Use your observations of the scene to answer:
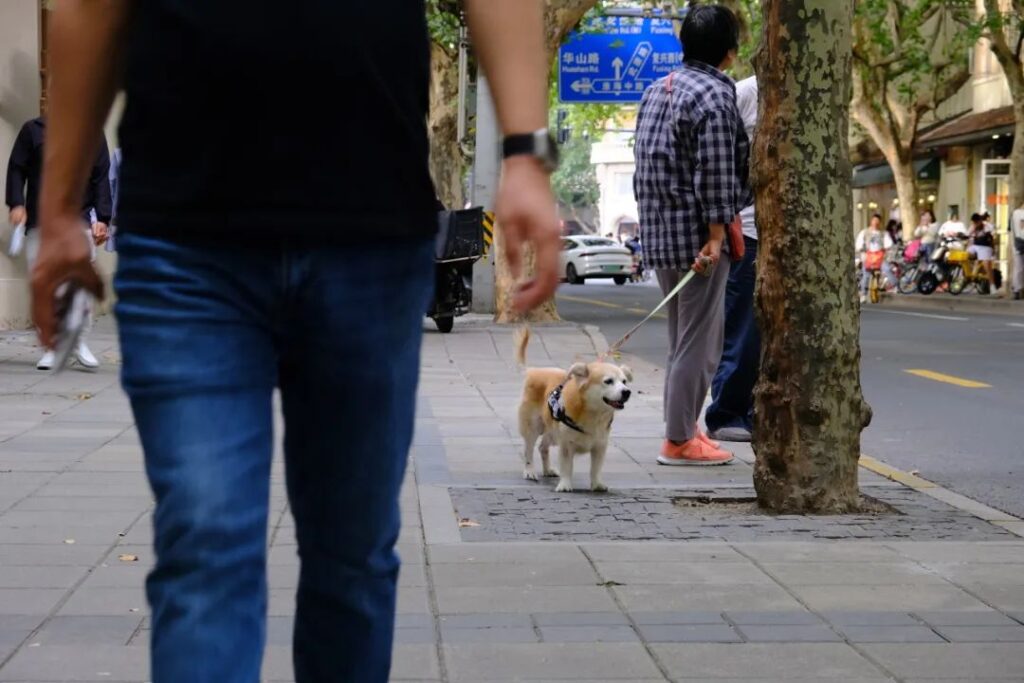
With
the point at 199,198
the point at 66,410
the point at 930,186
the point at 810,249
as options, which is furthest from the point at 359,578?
the point at 930,186

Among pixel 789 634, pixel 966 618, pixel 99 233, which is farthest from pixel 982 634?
pixel 99 233

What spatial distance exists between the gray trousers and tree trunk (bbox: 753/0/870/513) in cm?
124

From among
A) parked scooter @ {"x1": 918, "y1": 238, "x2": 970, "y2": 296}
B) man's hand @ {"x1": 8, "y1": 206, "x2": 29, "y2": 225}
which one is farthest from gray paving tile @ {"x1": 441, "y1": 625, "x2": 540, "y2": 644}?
parked scooter @ {"x1": 918, "y1": 238, "x2": 970, "y2": 296}

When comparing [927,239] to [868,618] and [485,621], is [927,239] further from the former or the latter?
[485,621]

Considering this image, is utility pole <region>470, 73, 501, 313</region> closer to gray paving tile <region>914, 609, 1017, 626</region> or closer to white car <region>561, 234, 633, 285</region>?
gray paving tile <region>914, 609, 1017, 626</region>

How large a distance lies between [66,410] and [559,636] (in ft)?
19.8

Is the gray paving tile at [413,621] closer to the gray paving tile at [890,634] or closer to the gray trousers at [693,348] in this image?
the gray paving tile at [890,634]

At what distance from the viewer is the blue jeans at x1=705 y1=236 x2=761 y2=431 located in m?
8.88

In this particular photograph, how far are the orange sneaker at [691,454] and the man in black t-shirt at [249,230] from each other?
558cm

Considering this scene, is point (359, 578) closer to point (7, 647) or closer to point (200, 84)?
point (200, 84)

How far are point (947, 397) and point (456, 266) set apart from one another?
8.15 m

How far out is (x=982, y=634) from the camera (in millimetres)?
4566

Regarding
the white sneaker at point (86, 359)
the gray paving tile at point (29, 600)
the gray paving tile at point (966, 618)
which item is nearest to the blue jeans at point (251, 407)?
the gray paving tile at point (29, 600)

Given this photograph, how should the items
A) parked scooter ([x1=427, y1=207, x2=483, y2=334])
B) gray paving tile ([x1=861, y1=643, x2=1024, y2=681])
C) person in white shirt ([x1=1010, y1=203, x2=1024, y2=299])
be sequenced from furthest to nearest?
1. person in white shirt ([x1=1010, y1=203, x2=1024, y2=299])
2. parked scooter ([x1=427, y1=207, x2=483, y2=334])
3. gray paving tile ([x1=861, y1=643, x2=1024, y2=681])
